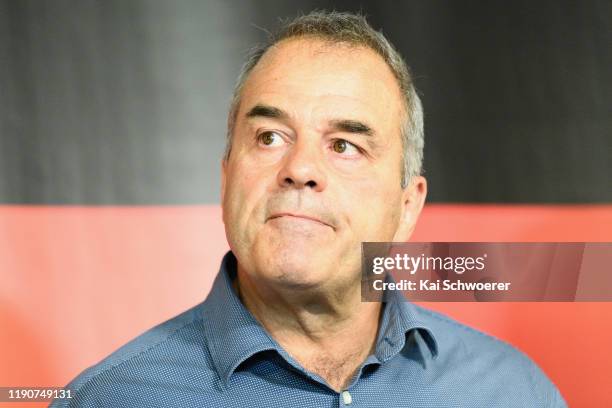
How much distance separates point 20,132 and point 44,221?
204 millimetres

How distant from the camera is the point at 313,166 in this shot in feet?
4.52

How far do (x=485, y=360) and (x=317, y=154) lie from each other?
0.59m

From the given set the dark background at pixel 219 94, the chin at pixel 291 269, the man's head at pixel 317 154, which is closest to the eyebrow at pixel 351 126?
the man's head at pixel 317 154

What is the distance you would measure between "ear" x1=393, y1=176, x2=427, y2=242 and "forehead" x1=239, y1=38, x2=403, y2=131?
0.15m

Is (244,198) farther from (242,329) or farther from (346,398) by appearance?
(346,398)

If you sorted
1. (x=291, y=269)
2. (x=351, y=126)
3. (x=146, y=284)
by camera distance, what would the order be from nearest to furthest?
(x=291, y=269) < (x=351, y=126) < (x=146, y=284)

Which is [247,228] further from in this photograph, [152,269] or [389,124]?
[152,269]

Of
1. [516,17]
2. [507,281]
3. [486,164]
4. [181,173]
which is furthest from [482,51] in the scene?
[181,173]

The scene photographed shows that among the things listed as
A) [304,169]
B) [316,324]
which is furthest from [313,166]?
[316,324]

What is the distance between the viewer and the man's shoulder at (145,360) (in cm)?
140

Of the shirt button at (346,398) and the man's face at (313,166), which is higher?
the man's face at (313,166)

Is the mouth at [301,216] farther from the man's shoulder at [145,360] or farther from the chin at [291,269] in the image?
the man's shoulder at [145,360]

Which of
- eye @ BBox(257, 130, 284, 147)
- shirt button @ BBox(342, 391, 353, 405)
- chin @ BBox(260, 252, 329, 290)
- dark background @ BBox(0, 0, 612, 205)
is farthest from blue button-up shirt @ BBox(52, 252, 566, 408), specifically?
dark background @ BBox(0, 0, 612, 205)

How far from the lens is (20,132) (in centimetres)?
180
